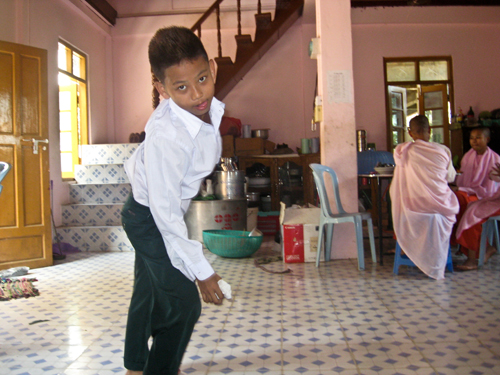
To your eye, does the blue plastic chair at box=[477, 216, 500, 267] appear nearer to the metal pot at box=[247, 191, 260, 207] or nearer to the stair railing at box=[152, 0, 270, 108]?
the metal pot at box=[247, 191, 260, 207]

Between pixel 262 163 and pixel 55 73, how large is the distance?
10.4 ft

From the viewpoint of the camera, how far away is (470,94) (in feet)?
25.6

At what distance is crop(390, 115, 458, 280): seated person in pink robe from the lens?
11.6 feet

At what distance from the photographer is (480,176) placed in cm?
426

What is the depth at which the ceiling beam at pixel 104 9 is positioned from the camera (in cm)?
672

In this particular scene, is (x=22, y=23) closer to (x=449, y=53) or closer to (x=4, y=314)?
(x=4, y=314)

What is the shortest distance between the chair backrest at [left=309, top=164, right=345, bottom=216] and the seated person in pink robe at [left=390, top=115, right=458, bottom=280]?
592 millimetres

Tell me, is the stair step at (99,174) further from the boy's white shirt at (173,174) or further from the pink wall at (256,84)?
the boy's white shirt at (173,174)

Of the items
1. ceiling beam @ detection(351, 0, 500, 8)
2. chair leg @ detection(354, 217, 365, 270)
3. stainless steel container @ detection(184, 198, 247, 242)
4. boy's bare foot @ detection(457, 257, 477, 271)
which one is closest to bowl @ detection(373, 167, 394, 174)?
chair leg @ detection(354, 217, 365, 270)

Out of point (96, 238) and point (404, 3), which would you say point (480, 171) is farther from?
point (404, 3)

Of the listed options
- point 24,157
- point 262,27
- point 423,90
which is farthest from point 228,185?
point 423,90

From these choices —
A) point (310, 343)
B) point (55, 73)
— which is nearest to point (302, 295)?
point (310, 343)

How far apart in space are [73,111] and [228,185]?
9.23 ft

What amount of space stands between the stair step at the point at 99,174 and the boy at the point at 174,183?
5.03m
